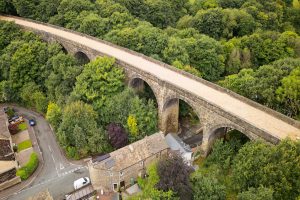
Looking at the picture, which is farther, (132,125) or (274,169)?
(132,125)

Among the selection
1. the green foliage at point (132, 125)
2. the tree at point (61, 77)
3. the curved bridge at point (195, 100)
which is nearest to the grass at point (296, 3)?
the curved bridge at point (195, 100)

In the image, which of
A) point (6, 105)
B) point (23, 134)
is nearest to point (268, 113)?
point (23, 134)

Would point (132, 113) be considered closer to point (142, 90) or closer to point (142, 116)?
point (142, 116)

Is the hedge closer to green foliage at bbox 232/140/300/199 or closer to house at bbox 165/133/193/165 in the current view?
house at bbox 165/133/193/165

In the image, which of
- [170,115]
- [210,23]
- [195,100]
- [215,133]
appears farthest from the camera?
[210,23]

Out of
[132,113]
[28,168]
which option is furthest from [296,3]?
[28,168]

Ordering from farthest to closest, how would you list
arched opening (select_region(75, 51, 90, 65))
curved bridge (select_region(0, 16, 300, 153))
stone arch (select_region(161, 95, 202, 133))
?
arched opening (select_region(75, 51, 90, 65)) < stone arch (select_region(161, 95, 202, 133)) < curved bridge (select_region(0, 16, 300, 153))

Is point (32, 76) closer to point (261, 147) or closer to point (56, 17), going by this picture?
point (56, 17)

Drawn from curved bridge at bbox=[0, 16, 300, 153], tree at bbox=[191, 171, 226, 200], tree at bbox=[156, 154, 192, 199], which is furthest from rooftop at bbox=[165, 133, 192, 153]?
tree at bbox=[191, 171, 226, 200]
